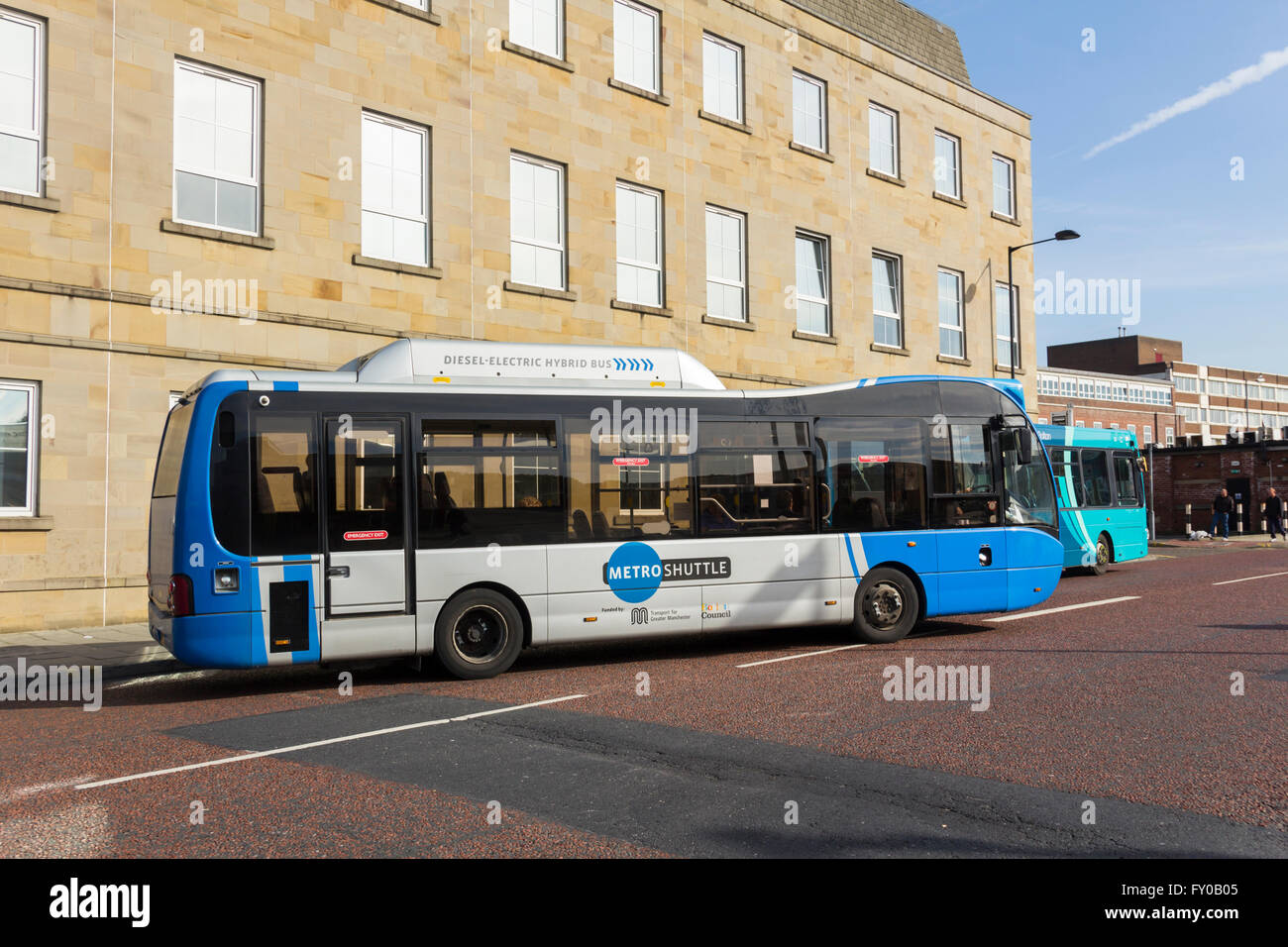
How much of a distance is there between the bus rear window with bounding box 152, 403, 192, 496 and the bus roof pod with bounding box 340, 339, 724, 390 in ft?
5.14

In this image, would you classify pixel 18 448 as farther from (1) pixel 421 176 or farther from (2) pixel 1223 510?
(2) pixel 1223 510

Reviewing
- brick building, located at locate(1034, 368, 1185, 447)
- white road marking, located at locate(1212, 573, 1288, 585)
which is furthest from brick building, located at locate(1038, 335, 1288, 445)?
white road marking, located at locate(1212, 573, 1288, 585)

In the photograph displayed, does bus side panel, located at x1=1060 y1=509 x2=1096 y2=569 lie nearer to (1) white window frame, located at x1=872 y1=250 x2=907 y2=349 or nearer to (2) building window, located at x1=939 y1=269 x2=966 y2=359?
(1) white window frame, located at x1=872 y1=250 x2=907 y2=349

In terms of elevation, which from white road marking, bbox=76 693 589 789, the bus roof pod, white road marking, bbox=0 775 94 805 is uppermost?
the bus roof pod

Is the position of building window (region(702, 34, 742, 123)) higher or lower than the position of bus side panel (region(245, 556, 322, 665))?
higher

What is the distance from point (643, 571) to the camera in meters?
10.9

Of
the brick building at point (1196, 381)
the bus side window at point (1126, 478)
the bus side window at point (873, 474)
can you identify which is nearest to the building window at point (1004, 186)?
the bus side window at point (1126, 478)

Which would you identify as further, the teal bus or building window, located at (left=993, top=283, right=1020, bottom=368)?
building window, located at (left=993, top=283, right=1020, bottom=368)

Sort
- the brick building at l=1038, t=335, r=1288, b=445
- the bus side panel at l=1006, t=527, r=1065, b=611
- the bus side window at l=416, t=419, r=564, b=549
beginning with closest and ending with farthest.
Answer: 1. the bus side window at l=416, t=419, r=564, b=549
2. the bus side panel at l=1006, t=527, r=1065, b=611
3. the brick building at l=1038, t=335, r=1288, b=445

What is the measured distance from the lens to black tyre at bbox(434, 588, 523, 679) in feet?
33.1

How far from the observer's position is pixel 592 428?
35.4 feet

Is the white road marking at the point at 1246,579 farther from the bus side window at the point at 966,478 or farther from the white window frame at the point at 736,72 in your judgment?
the white window frame at the point at 736,72
